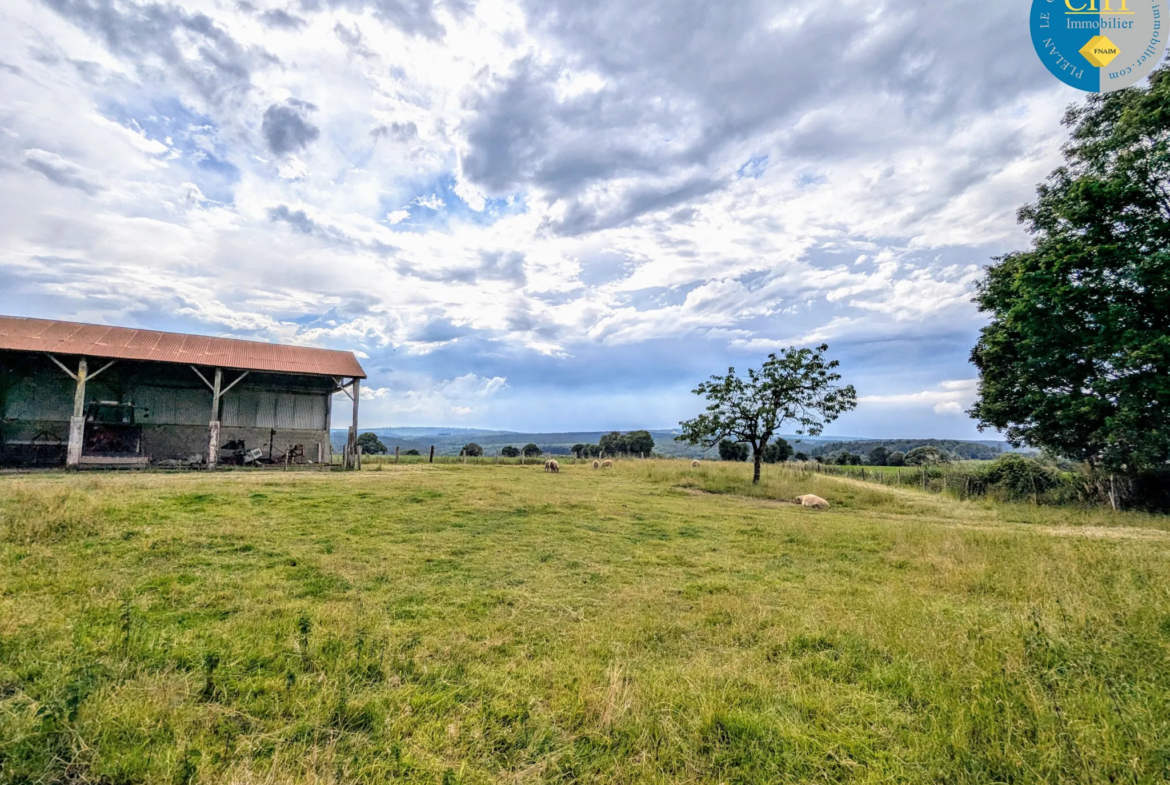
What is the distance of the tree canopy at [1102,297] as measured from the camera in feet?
→ 50.0

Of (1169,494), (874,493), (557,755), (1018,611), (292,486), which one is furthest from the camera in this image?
(874,493)

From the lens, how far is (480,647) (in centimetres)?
455

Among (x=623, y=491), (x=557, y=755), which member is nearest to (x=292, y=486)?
(x=623, y=491)

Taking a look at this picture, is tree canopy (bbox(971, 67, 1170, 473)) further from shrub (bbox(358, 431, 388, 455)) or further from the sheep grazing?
shrub (bbox(358, 431, 388, 455))

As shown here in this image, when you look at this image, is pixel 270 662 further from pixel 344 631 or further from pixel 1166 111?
pixel 1166 111

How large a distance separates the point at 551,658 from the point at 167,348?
2507 centimetres

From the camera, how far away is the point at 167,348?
2106cm

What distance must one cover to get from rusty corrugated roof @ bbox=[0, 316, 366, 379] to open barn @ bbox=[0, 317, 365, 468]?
41 mm

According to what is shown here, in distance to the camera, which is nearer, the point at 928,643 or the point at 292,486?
the point at 928,643

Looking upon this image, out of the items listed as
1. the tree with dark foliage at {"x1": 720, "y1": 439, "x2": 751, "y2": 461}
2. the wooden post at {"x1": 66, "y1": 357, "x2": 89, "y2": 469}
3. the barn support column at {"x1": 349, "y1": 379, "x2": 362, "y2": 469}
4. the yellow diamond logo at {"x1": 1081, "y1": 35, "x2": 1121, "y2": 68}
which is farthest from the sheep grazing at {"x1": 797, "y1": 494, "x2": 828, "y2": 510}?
the tree with dark foliage at {"x1": 720, "y1": 439, "x2": 751, "y2": 461}

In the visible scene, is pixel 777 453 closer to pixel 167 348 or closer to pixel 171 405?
pixel 171 405

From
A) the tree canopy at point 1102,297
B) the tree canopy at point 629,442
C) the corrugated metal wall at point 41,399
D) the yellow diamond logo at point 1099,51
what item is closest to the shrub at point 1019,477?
the tree canopy at point 1102,297

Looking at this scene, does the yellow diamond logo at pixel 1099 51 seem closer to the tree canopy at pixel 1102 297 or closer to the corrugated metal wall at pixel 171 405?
the tree canopy at pixel 1102 297

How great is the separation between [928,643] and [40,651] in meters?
7.73
